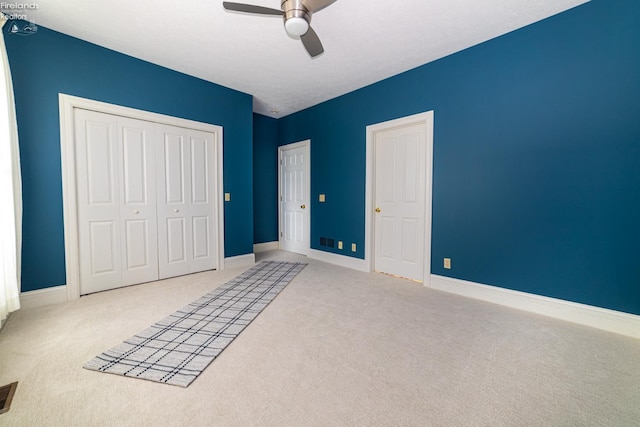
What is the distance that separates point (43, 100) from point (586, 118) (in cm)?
520

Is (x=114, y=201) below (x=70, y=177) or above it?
below

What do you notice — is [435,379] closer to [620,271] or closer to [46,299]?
[620,271]

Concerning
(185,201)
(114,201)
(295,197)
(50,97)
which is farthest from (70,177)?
(295,197)

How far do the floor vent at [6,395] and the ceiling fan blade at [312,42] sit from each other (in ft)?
9.93

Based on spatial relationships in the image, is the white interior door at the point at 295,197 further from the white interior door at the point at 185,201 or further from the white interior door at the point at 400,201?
the white interior door at the point at 185,201

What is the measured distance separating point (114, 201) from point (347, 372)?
323 centimetres

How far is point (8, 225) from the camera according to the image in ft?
6.86

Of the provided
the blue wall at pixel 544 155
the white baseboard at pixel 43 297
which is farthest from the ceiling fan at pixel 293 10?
the white baseboard at pixel 43 297

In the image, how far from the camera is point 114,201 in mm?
3059

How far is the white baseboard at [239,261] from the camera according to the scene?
411 cm

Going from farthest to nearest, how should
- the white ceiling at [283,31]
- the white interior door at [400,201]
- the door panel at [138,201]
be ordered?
the white interior door at [400,201] → the door panel at [138,201] → the white ceiling at [283,31]

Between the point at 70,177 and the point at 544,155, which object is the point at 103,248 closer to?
the point at 70,177

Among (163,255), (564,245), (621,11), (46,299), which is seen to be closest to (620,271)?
(564,245)

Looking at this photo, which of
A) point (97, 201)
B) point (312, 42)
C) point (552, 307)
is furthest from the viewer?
point (97, 201)
